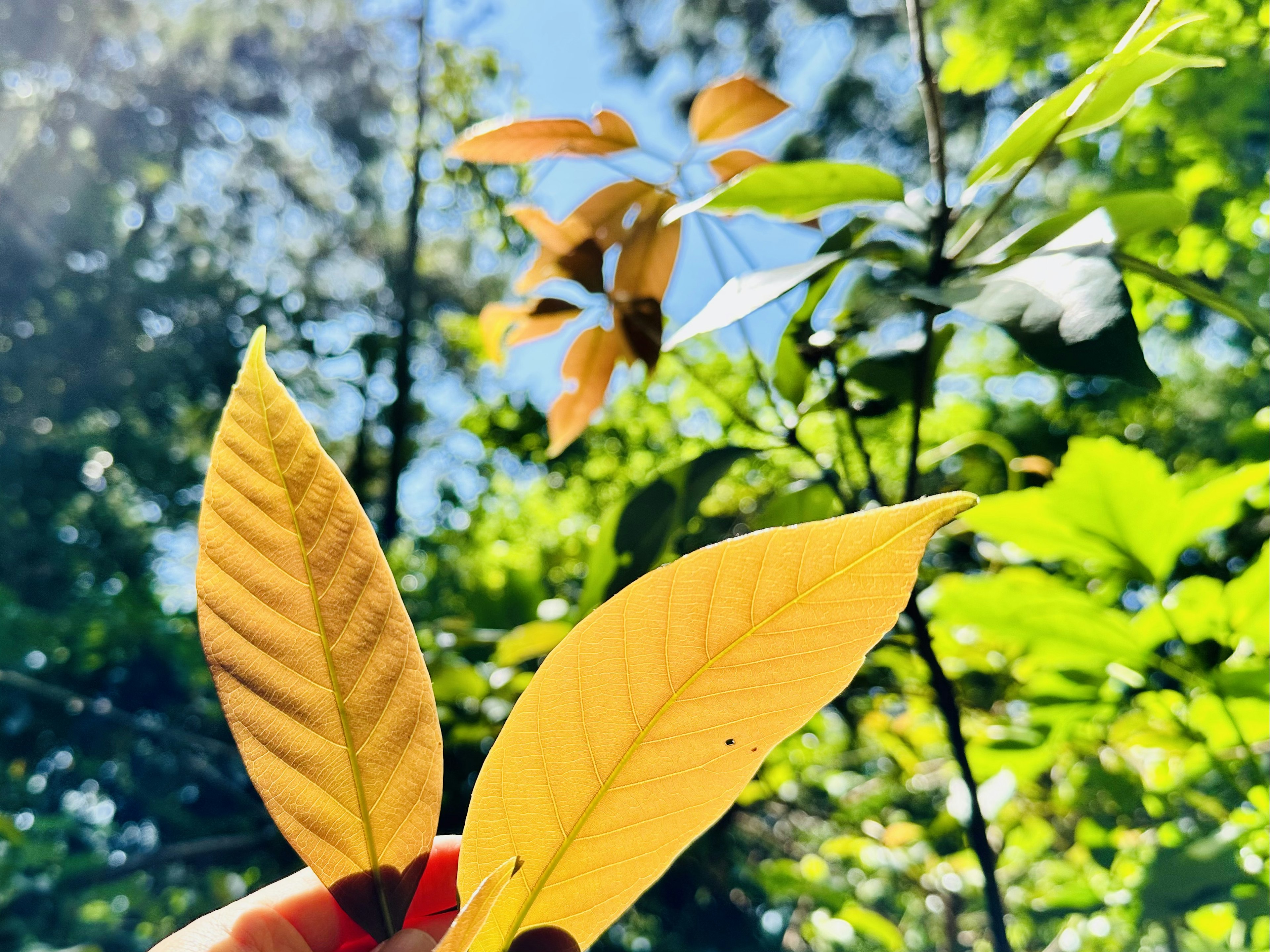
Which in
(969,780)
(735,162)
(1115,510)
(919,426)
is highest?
(735,162)

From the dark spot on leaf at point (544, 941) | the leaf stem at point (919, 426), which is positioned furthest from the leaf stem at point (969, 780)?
the dark spot on leaf at point (544, 941)

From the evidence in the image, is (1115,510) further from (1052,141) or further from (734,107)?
(734,107)

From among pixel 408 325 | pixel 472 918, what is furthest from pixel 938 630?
pixel 408 325

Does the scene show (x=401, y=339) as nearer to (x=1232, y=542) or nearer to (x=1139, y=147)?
(x=1139, y=147)

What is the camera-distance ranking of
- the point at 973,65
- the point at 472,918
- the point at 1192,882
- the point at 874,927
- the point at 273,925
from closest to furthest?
the point at 472,918 → the point at 273,925 → the point at 1192,882 → the point at 874,927 → the point at 973,65

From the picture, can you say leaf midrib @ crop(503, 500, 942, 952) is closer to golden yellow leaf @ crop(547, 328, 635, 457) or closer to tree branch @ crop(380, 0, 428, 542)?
golden yellow leaf @ crop(547, 328, 635, 457)

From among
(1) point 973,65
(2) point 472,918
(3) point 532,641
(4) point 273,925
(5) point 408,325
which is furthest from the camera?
(5) point 408,325

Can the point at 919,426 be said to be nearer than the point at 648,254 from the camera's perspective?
Yes

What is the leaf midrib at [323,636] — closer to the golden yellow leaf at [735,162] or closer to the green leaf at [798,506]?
the green leaf at [798,506]
